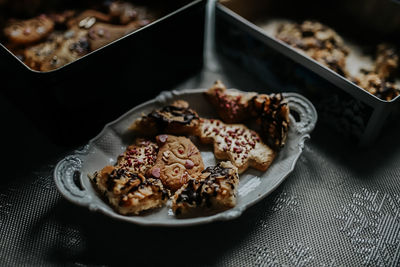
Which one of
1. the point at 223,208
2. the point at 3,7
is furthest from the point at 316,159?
the point at 3,7

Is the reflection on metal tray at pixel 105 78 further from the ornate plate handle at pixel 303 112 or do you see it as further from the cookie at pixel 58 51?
the ornate plate handle at pixel 303 112

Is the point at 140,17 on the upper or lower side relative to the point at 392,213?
upper

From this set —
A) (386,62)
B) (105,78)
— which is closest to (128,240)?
(105,78)

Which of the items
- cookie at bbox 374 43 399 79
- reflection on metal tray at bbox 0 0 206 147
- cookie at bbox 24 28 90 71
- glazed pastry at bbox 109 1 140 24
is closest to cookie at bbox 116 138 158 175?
reflection on metal tray at bbox 0 0 206 147

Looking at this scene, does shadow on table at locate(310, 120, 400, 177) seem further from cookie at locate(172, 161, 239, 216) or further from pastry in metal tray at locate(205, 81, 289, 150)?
cookie at locate(172, 161, 239, 216)

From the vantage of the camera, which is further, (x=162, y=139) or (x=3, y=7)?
(x=3, y=7)

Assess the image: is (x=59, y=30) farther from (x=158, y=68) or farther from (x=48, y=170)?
(x=48, y=170)

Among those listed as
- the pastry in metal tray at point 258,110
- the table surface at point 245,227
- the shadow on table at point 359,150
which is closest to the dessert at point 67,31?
the table surface at point 245,227
